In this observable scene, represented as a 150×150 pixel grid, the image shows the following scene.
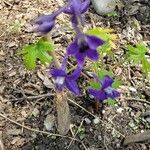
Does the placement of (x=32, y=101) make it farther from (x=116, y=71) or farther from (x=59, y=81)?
(x=59, y=81)

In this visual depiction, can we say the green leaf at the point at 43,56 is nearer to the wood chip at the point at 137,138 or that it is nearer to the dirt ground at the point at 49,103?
the dirt ground at the point at 49,103

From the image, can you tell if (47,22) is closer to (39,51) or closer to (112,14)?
(39,51)

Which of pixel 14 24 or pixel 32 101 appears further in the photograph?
pixel 14 24

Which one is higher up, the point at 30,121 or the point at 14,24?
the point at 14,24

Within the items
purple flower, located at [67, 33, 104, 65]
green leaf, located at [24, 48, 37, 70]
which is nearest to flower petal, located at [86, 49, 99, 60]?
purple flower, located at [67, 33, 104, 65]

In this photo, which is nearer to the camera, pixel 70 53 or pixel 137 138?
pixel 70 53

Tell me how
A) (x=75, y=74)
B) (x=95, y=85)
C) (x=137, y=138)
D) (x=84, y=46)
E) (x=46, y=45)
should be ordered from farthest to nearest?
(x=137, y=138)
(x=95, y=85)
(x=46, y=45)
(x=75, y=74)
(x=84, y=46)

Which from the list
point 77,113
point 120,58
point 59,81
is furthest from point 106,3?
point 59,81

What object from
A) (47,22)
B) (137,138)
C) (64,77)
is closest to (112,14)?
(137,138)
